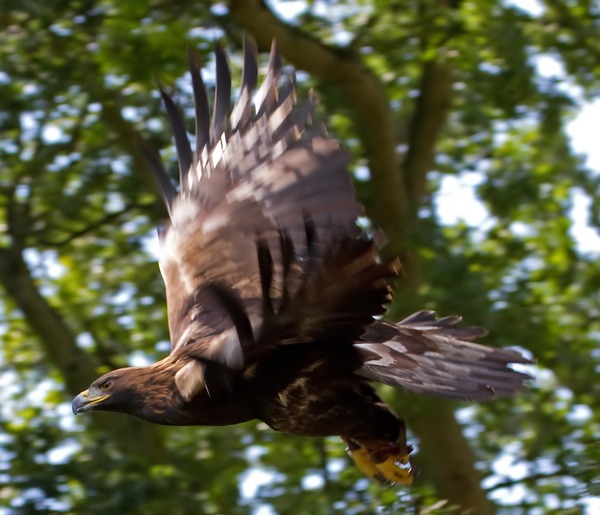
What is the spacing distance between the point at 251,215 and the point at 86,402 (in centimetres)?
130

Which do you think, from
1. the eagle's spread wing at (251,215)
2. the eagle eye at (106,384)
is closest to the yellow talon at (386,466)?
the eagle's spread wing at (251,215)

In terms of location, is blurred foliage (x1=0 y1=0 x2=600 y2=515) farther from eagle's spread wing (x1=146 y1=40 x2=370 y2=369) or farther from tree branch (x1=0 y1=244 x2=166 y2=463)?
eagle's spread wing (x1=146 y1=40 x2=370 y2=369)

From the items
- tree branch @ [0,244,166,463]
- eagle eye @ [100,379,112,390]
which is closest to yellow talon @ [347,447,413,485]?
eagle eye @ [100,379,112,390]

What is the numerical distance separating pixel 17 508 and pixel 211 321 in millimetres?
2349

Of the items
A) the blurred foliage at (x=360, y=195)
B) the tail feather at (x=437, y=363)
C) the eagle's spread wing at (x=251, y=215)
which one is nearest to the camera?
the eagle's spread wing at (x=251, y=215)

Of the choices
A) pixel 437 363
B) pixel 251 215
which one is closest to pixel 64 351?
pixel 437 363

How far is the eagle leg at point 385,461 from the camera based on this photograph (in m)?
5.68

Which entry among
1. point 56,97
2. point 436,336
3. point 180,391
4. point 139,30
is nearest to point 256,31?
point 139,30

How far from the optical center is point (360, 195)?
8867 mm

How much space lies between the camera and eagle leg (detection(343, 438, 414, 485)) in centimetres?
568

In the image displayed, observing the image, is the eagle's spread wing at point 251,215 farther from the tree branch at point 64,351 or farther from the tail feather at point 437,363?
the tree branch at point 64,351

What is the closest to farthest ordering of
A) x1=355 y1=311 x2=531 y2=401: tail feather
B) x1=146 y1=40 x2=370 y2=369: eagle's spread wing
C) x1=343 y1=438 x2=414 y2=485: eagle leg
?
x1=146 y1=40 x2=370 y2=369: eagle's spread wing, x1=355 y1=311 x2=531 y2=401: tail feather, x1=343 y1=438 x2=414 y2=485: eagle leg

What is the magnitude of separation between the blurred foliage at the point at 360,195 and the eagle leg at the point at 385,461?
139 cm

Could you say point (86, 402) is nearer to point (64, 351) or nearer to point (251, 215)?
point (251, 215)
